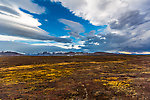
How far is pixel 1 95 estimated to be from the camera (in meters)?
12.2

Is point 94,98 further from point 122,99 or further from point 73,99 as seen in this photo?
point 122,99

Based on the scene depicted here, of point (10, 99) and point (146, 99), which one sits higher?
point (146, 99)

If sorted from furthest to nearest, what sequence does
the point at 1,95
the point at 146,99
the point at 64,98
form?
Answer: the point at 1,95
the point at 64,98
the point at 146,99

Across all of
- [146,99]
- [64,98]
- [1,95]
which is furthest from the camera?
[1,95]

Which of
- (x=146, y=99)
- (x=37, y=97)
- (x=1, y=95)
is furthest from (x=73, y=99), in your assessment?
(x=1, y=95)

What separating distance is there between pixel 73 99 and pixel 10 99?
28.0ft

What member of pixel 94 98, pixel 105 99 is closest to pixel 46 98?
pixel 94 98

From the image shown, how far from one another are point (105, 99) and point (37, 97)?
9.40 m

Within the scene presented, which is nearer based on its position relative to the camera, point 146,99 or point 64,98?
point 146,99

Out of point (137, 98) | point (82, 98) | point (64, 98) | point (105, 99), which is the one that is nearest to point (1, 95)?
point (64, 98)

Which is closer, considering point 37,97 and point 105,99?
point 105,99

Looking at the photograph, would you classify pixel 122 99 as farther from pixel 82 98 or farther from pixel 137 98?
pixel 82 98

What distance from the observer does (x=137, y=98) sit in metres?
10.9

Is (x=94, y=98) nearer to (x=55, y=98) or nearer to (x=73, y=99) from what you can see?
(x=73, y=99)
